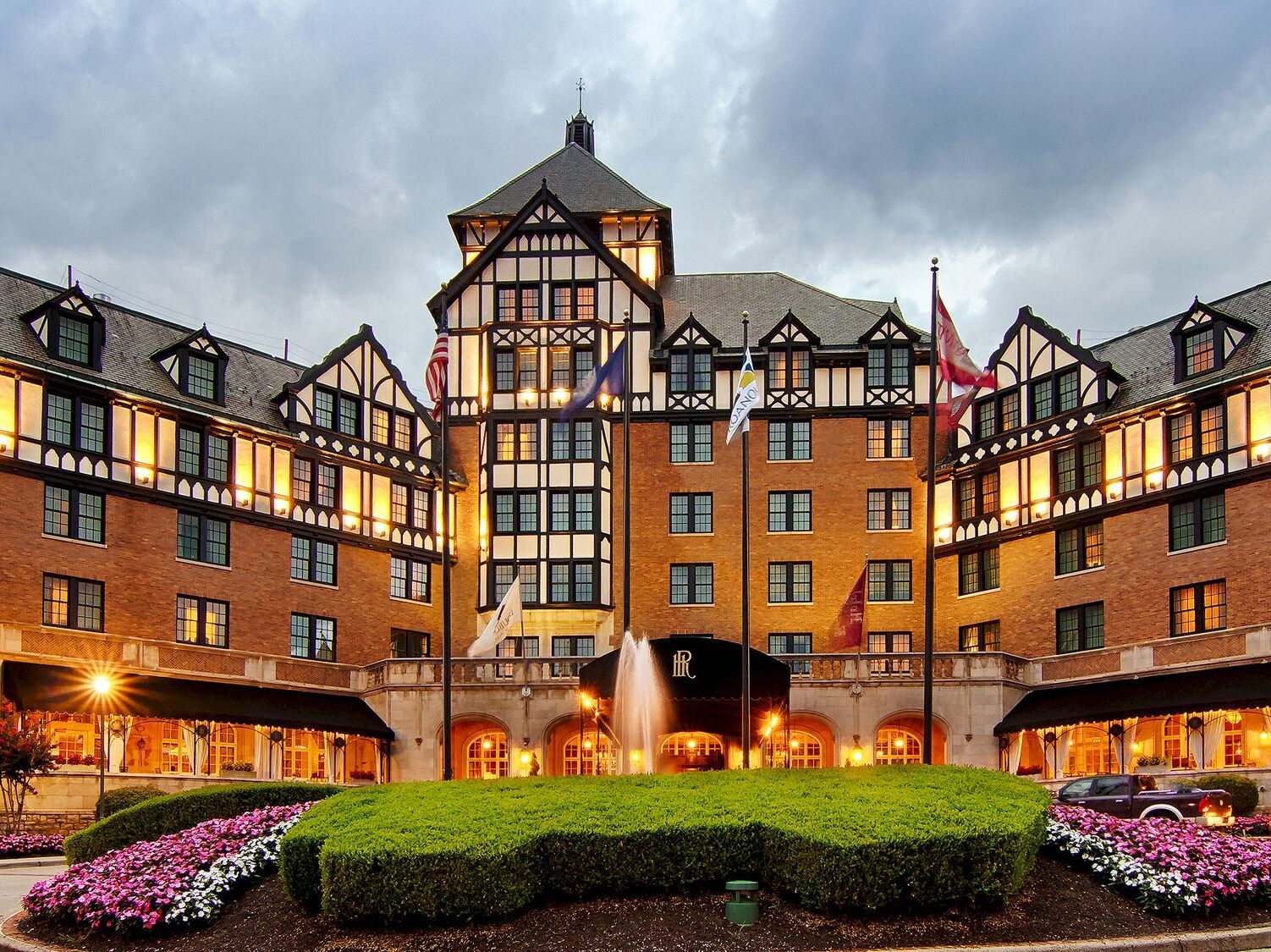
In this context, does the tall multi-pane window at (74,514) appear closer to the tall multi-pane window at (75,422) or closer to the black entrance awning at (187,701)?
the tall multi-pane window at (75,422)

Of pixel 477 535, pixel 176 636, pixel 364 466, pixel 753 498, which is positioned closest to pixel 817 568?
pixel 753 498

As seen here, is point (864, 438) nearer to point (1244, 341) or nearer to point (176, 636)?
point (1244, 341)

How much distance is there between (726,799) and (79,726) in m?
28.3

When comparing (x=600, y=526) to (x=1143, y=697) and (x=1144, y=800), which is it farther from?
(x=1144, y=800)

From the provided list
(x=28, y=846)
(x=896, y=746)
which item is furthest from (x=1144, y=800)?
(x=28, y=846)

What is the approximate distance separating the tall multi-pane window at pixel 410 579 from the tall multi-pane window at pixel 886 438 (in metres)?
16.8

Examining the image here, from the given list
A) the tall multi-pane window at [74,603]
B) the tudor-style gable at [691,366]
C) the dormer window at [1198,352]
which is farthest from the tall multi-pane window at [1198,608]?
the tall multi-pane window at [74,603]

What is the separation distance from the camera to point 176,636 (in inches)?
1850

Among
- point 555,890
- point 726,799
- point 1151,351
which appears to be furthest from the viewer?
point 1151,351

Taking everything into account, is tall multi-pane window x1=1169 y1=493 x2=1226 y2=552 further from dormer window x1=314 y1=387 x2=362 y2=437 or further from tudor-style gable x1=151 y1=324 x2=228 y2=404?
tudor-style gable x1=151 y1=324 x2=228 y2=404

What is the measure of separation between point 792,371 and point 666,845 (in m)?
39.6

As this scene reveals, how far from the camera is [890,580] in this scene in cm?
5566

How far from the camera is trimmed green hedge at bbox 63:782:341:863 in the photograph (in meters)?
23.4

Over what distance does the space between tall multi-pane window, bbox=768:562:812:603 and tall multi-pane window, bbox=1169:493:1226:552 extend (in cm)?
1396
